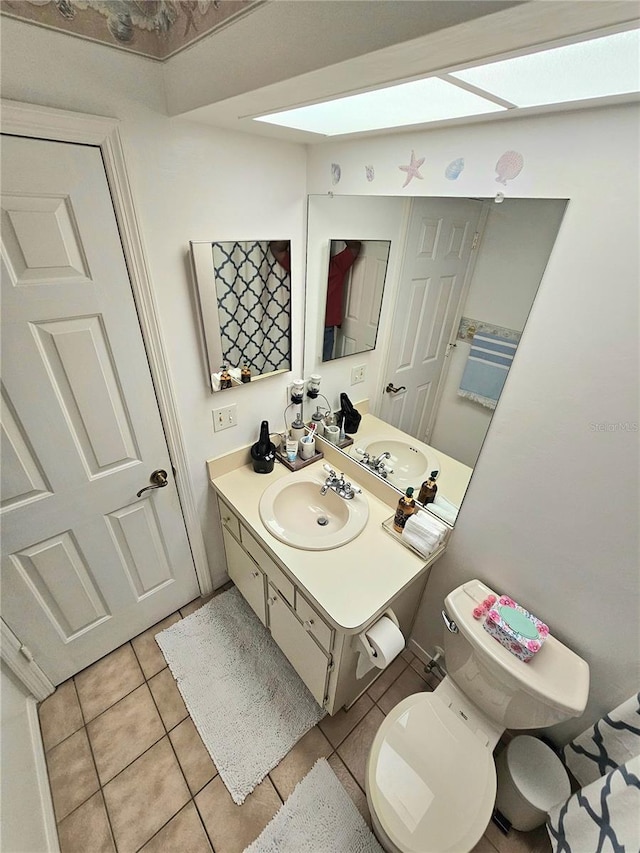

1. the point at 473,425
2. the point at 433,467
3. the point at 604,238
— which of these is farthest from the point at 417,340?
the point at 604,238

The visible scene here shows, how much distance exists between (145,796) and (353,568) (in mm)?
1143

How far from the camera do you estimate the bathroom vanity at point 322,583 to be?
3.74 ft

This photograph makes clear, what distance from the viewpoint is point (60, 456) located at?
116cm

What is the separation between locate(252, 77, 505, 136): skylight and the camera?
0.71 metres

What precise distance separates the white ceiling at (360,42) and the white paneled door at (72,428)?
0.46 metres

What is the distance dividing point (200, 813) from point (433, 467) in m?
1.51

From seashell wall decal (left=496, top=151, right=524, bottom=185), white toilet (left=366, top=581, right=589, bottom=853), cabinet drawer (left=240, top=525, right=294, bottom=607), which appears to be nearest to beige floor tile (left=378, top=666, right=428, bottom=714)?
white toilet (left=366, top=581, right=589, bottom=853)

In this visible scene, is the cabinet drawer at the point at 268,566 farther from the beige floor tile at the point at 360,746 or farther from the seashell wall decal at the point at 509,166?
the seashell wall decal at the point at 509,166

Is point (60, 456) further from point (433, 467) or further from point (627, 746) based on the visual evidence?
point (627, 746)

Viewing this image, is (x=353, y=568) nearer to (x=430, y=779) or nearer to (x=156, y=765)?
(x=430, y=779)

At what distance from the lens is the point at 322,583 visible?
1165 mm

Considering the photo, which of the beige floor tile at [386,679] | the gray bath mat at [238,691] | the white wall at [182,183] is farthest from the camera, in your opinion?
the beige floor tile at [386,679]

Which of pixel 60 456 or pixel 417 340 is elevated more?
pixel 417 340

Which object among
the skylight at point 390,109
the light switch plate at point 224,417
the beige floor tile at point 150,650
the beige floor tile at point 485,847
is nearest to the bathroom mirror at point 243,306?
the light switch plate at point 224,417
